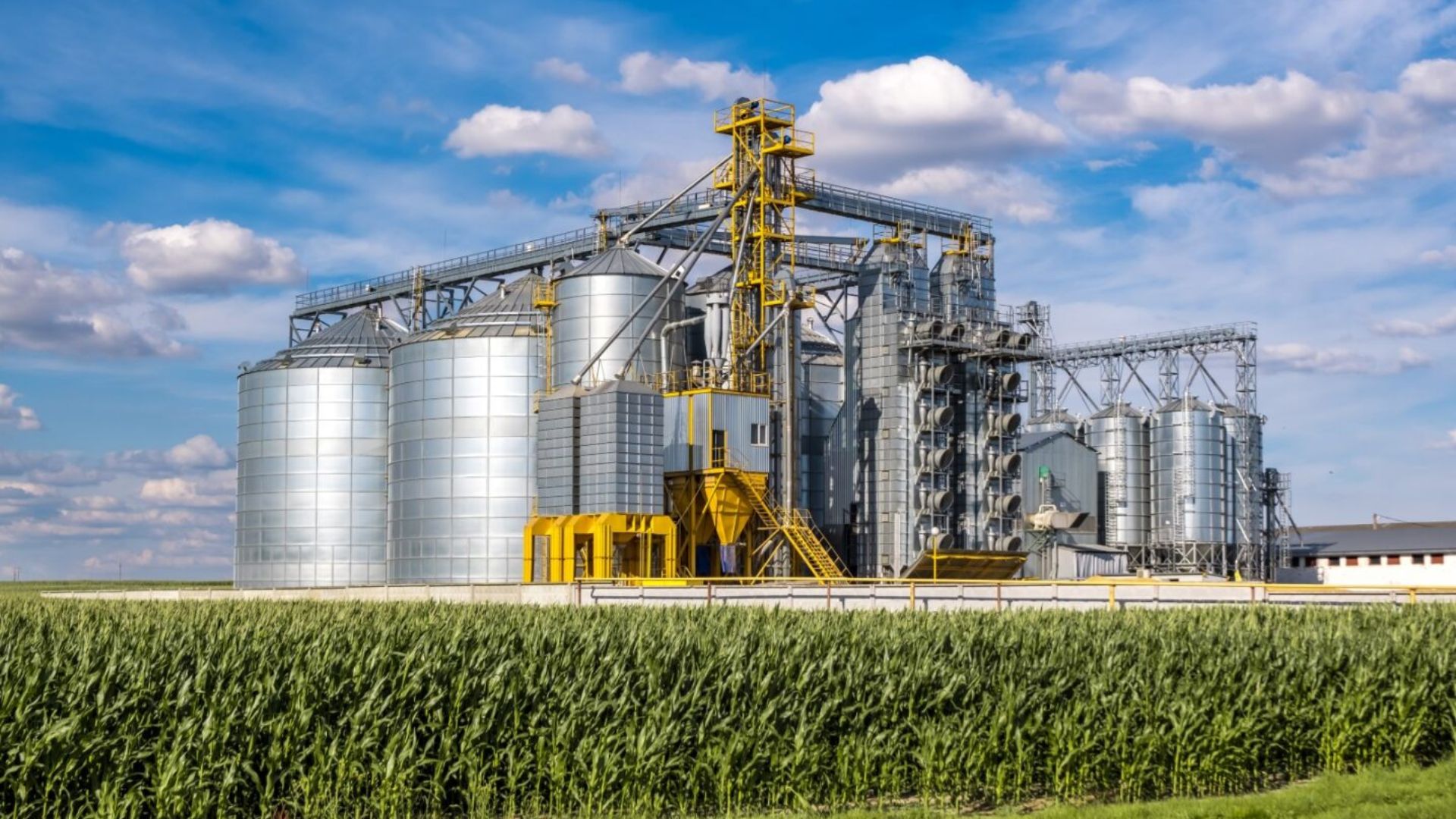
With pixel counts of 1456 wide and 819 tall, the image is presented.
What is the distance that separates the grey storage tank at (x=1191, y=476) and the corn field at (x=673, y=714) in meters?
62.9

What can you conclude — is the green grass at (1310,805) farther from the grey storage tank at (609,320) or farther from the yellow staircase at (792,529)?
the grey storage tank at (609,320)

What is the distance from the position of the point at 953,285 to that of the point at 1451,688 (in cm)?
5271

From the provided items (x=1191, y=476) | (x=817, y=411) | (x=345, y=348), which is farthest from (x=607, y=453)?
(x=1191, y=476)

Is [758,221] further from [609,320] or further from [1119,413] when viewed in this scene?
[1119,413]

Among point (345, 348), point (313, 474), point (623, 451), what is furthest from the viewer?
point (345, 348)

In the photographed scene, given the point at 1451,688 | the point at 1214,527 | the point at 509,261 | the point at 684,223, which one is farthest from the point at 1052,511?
the point at 1451,688

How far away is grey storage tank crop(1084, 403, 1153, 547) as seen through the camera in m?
94.0

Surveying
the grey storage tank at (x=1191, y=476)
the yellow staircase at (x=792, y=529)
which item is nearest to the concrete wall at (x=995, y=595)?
the yellow staircase at (x=792, y=529)

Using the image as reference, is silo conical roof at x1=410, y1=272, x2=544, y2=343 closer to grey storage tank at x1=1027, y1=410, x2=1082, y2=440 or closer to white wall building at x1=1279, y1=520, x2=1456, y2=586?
grey storage tank at x1=1027, y1=410, x2=1082, y2=440

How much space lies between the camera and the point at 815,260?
8119 cm

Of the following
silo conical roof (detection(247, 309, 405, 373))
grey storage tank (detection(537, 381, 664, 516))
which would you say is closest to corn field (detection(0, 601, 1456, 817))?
grey storage tank (detection(537, 381, 664, 516))

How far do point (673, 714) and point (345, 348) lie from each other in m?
70.9

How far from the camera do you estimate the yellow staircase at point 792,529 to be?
68375mm

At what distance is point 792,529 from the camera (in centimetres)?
6925
